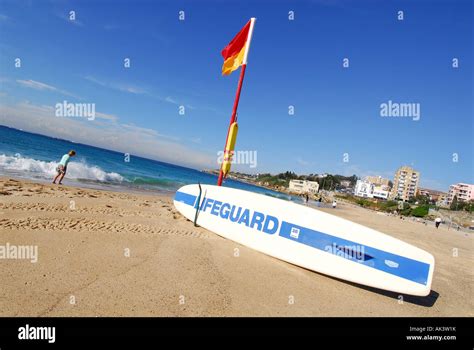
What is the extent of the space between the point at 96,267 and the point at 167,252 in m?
1.43

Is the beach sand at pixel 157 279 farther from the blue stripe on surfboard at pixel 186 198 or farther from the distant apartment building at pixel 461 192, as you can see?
the distant apartment building at pixel 461 192

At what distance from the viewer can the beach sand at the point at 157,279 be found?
11.4 feet

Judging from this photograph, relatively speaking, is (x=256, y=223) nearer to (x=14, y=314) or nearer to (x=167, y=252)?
(x=167, y=252)

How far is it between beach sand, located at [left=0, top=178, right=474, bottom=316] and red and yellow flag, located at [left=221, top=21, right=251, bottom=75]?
17.4ft

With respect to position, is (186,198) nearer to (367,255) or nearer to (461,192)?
(367,255)

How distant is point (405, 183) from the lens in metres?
123

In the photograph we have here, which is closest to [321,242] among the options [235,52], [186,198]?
[186,198]

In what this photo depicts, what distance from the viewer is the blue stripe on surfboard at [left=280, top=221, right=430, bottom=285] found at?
4980 mm

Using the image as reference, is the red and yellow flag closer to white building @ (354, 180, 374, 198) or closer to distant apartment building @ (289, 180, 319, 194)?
distant apartment building @ (289, 180, 319, 194)

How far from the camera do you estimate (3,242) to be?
4.92m

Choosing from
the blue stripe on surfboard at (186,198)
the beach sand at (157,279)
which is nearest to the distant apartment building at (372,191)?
the beach sand at (157,279)

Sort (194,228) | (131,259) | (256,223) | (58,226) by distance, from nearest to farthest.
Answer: (131,259) < (58,226) < (256,223) < (194,228)

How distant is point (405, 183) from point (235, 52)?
135 metres
